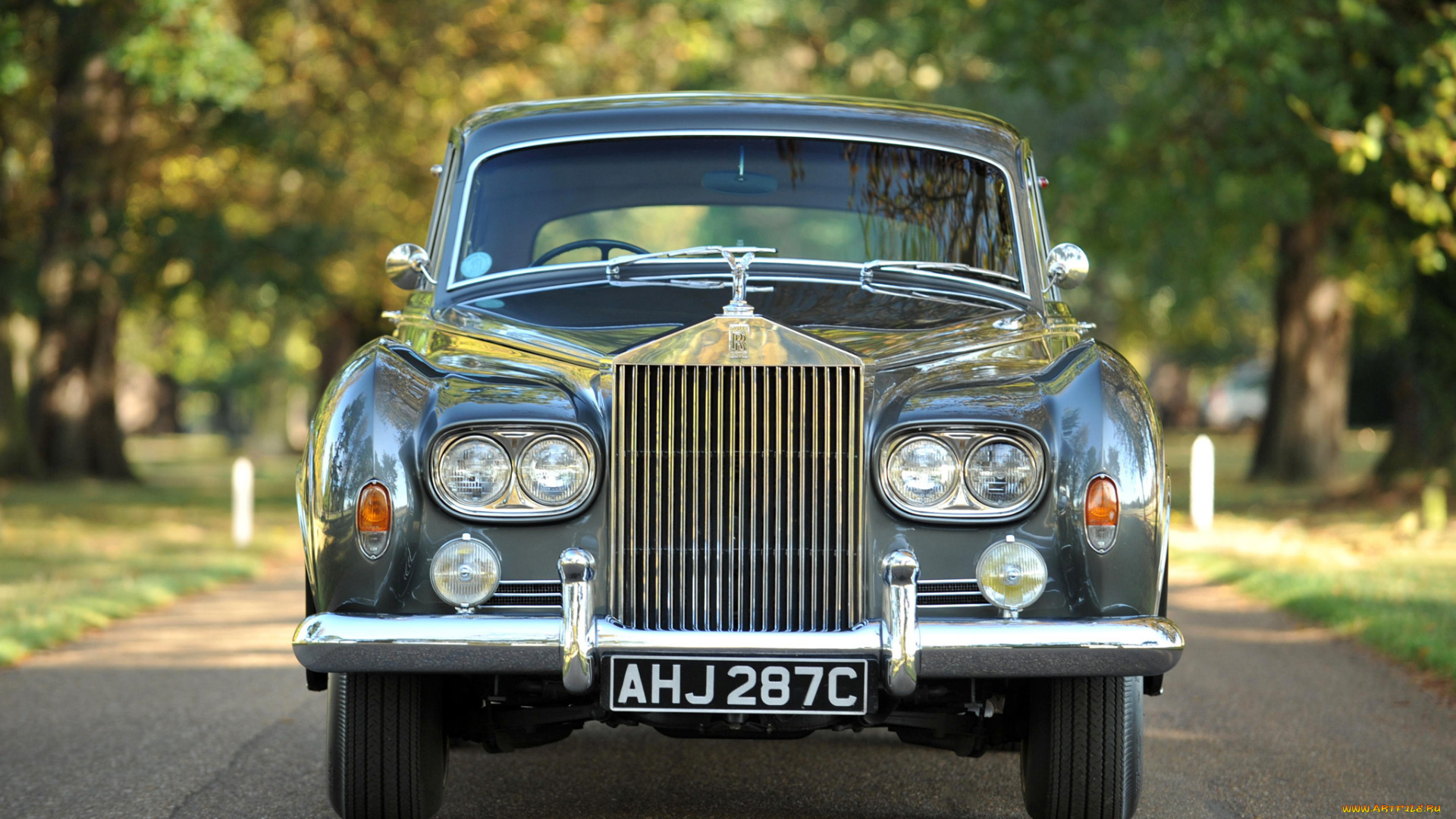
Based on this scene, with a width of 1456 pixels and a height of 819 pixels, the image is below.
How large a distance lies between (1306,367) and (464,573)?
1860 centimetres

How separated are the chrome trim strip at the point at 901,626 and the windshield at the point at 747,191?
1575 millimetres

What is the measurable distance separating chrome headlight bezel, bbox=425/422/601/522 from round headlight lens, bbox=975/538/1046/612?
938mm

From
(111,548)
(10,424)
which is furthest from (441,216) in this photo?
(10,424)

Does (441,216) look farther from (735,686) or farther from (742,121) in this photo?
(735,686)

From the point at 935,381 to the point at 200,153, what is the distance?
17.9m

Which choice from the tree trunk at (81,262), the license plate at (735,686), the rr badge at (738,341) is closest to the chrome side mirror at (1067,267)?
the rr badge at (738,341)

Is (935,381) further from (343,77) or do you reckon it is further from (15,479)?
(15,479)

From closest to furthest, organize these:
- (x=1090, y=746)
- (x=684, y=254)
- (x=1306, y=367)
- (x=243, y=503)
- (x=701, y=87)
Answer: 1. (x=1090, y=746)
2. (x=684, y=254)
3. (x=243, y=503)
4. (x=1306, y=367)
5. (x=701, y=87)

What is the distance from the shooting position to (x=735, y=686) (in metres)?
3.52

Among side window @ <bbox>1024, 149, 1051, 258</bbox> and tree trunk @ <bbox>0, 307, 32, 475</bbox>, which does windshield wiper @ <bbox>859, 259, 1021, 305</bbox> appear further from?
tree trunk @ <bbox>0, 307, 32, 475</bbox>

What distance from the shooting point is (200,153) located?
65.0ft

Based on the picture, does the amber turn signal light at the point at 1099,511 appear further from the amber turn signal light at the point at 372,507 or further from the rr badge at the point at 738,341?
the amber turn signal light at the point at 372,507

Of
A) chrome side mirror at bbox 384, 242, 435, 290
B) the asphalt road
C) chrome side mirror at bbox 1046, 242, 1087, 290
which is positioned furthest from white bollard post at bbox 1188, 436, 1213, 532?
chrome side mirror at bbox 384, 242, 435, 290

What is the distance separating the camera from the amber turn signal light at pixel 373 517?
11.8 feet
